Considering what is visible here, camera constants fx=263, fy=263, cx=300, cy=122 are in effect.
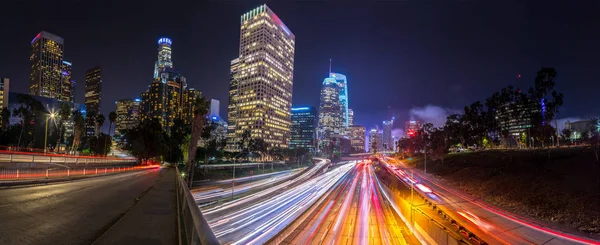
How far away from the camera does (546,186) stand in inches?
1187

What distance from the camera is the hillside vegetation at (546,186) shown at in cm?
2402

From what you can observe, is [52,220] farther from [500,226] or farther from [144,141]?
[144,141]

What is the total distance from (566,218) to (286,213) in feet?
90.2

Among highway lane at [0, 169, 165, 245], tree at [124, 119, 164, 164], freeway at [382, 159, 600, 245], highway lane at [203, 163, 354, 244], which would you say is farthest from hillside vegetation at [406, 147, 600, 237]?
tree at [124, 119, 164, 164]

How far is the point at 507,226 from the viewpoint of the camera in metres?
24.9

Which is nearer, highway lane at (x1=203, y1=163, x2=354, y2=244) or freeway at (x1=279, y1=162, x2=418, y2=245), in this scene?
highway lane at (x1=203, y1=163, x2=354, y2=244)

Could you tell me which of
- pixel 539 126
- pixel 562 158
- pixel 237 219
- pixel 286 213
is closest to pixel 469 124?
pixel 539 126

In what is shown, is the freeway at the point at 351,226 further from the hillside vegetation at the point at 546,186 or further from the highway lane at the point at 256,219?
the hillside vegetation at the point at 546,186

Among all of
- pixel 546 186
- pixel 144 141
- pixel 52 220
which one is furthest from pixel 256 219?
pixel 144 141

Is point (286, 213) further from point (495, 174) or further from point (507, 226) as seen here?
point (495, 174)

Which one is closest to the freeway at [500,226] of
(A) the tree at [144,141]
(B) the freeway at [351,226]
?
(B) the freeway at [351,226]

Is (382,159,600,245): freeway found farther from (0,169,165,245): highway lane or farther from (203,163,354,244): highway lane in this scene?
(0,169,165,245): highway lane

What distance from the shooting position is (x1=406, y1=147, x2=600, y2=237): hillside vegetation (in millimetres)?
24016

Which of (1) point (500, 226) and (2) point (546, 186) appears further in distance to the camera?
(2) point (546, 186)
